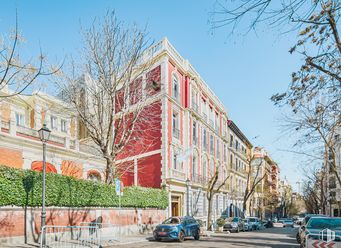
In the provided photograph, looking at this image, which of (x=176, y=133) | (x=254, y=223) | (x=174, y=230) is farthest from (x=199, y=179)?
(x=174, y=230)

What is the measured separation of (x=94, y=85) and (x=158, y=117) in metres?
8.28

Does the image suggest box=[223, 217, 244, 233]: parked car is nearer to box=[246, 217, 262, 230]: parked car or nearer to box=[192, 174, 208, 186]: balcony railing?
box=[192, 174, 208, 186]: balcony railing

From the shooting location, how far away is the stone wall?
15000 millimetres

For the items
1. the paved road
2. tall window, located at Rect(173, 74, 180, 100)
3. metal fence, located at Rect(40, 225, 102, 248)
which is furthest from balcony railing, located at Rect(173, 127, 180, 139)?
metal fence, located at Rect(40, 225, 102, 248)

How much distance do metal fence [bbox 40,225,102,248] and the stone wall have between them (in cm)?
63

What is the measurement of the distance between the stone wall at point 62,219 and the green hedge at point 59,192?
1.06 ft

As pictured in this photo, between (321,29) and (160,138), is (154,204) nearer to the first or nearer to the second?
(160,138)

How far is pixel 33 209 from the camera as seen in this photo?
16453mm

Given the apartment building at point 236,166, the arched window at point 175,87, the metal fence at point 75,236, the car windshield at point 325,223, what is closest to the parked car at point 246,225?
the apartment building at point 236,166

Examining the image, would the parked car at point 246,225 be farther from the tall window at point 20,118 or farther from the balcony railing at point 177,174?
the tall window at point 20,118

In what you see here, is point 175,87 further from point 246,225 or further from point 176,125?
point 246,225

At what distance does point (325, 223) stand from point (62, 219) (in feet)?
42.2

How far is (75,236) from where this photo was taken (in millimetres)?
17062

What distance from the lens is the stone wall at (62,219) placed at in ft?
49.2
